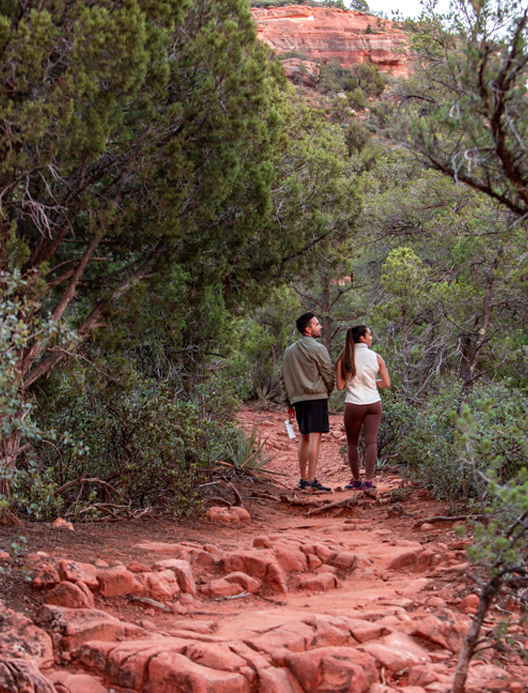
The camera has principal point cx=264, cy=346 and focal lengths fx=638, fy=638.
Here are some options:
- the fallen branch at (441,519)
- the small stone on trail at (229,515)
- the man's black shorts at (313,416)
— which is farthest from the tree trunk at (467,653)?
the man's black shorts at (313,416)

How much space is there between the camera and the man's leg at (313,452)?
695cm

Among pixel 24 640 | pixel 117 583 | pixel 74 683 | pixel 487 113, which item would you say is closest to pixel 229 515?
pixel 117 583

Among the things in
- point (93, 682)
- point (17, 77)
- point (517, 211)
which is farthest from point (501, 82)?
point (93, 682)

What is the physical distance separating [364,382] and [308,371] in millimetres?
674

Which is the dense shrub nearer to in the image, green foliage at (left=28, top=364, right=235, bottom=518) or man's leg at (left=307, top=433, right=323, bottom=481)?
man's leg at (left=307, top=433, right=323, bottom=481)

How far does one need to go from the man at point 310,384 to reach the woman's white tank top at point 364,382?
41 centimetres

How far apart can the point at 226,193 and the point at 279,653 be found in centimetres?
369

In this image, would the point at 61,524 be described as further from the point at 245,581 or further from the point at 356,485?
the point at 356,485

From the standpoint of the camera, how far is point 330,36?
61688 millimetres

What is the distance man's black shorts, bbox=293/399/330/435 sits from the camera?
692cm

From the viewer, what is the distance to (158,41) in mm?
4395

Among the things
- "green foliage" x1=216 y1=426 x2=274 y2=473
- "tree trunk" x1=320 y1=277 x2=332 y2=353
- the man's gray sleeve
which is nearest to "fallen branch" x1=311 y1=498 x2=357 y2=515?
the man's gray sleeve

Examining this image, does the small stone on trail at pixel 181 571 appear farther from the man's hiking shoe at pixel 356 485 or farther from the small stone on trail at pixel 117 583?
the man's hiking shoe at pixel 356 485

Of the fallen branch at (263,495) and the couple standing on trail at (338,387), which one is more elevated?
the couple standing on trail at (338,387)
